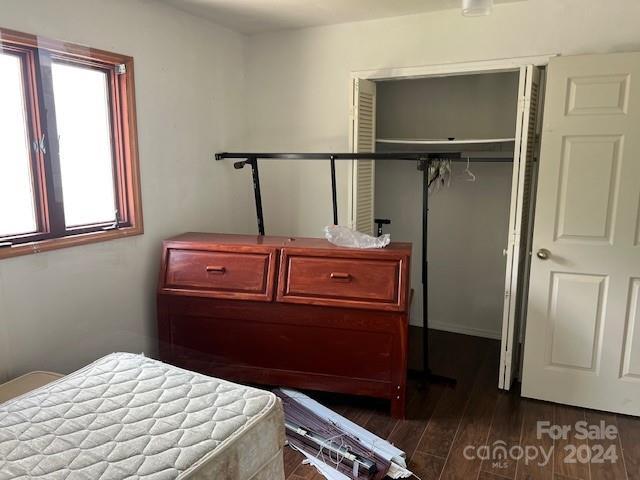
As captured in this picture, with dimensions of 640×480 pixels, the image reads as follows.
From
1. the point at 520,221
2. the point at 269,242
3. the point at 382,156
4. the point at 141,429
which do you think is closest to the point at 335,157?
the point at 382,156

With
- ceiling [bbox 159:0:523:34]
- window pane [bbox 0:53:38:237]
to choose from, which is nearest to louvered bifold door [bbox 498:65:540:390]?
ceiling [bbox 159:0:523:34]

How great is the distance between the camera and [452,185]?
3666 mm

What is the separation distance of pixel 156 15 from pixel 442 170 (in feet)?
6.85

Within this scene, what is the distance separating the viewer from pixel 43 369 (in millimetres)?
2266

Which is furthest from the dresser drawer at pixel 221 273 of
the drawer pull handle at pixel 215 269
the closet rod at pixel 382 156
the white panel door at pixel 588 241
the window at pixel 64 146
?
the white panel door at pixel 588 241

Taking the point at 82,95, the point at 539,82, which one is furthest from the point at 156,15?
the point at 539,82

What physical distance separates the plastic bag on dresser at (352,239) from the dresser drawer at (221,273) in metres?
0.35

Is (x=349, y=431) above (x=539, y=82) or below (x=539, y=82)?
below

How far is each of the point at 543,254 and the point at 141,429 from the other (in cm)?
219

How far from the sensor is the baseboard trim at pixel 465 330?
3705 millimetres

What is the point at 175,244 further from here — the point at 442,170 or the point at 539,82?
the point at 539,82

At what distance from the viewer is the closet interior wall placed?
11.4 ft

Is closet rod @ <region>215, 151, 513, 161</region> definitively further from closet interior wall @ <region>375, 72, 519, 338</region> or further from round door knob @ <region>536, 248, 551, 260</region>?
round door knob @ <region>536, 248, 551, 260</region>

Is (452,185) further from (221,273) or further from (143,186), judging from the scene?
(143,186)
